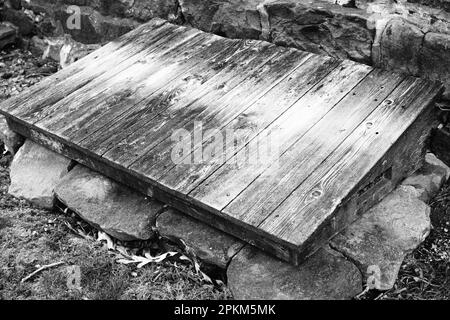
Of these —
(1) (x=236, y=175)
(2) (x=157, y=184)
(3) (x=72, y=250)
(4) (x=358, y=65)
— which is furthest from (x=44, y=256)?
(4) (x=358, y=65)

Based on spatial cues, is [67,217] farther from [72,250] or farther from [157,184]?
[157,184]

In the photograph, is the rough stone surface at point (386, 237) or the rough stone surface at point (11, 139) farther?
the rough stone surface at point (11, 139)

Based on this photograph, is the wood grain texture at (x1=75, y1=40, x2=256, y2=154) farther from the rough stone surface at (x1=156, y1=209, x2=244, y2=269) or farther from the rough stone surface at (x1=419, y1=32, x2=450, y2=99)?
the rough stone surface at (x1=419, y1=32, x2=450, y2=99)

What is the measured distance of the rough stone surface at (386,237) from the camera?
10.2 feet

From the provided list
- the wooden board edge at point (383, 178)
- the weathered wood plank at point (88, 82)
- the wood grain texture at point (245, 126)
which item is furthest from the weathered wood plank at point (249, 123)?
the weathered wood plank at point (88, 82)

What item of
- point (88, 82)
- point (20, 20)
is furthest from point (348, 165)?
point (20, 20)

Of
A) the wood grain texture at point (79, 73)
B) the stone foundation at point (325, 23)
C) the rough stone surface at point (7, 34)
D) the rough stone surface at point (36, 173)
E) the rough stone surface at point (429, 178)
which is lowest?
the rough stone surface at point (36, 173)

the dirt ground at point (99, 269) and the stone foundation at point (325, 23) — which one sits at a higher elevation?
the stone foundation at point (325, 23)

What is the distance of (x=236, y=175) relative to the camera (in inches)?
126

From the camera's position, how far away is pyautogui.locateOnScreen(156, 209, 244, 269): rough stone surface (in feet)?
10.5

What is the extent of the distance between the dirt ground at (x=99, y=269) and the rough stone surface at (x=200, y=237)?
0.14 metres

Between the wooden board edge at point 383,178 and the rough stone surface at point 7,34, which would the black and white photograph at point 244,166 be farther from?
the rough stone surface at point 7,34

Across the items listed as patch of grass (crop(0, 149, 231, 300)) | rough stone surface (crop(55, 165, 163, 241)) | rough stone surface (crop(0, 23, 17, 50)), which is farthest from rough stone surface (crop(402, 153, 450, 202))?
rough stone surface (crop(0, 23, 17, 50))

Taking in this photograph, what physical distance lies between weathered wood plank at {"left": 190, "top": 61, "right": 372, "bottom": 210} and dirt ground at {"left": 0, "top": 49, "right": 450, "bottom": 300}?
0.44m
